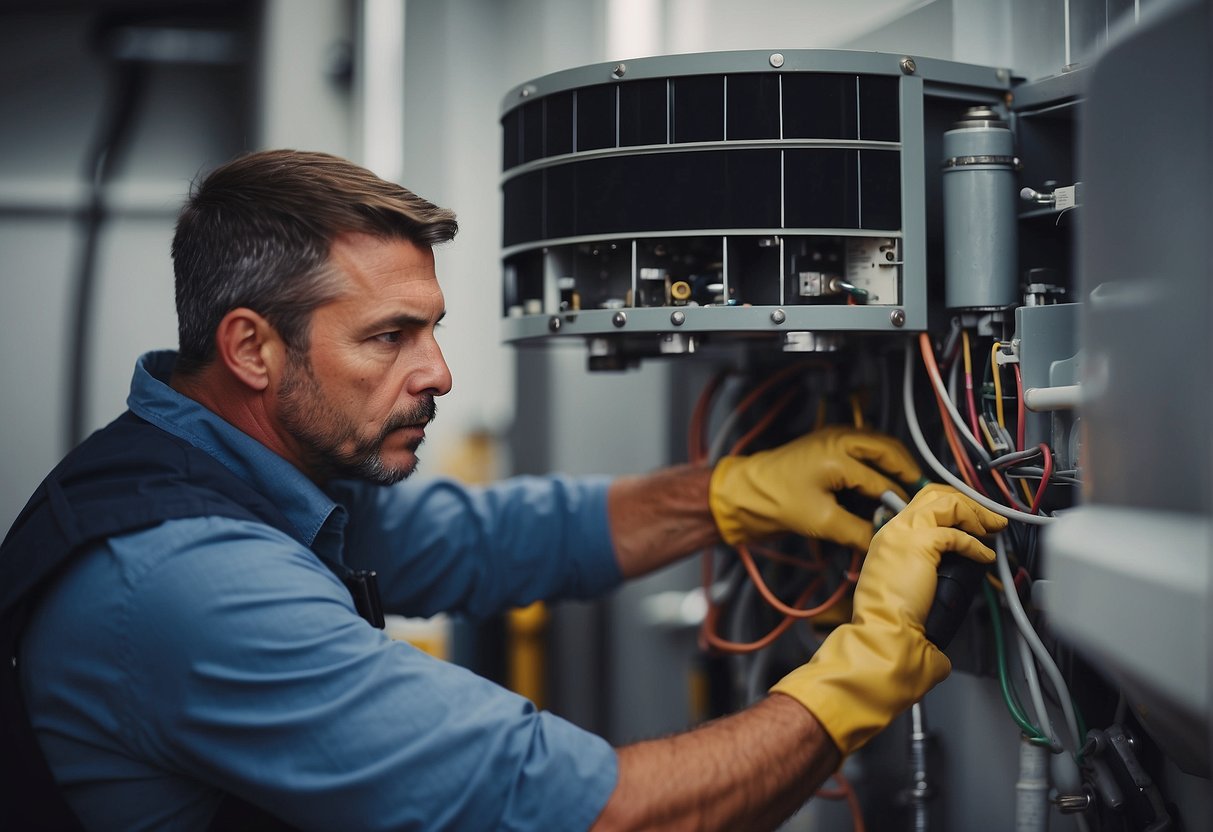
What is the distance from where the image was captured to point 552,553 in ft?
4.52

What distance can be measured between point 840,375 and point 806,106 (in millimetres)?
373

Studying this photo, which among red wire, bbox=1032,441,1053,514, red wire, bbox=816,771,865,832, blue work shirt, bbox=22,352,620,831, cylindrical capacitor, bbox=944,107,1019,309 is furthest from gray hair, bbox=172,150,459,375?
red wire, bbox=816,771,865,832

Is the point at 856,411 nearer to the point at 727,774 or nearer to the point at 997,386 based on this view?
the point at 997,386

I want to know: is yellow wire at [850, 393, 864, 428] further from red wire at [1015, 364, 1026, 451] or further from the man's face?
the man's face

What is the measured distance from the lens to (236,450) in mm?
1062

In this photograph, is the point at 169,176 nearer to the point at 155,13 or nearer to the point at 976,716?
the point at 155,13

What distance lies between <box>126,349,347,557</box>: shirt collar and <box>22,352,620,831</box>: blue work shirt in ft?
0.46

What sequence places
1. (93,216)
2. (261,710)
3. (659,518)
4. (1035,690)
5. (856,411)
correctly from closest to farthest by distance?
1. (261,710)
2. (1035,690)
3. (856,411)
4. (659,518)
5. (93,216)

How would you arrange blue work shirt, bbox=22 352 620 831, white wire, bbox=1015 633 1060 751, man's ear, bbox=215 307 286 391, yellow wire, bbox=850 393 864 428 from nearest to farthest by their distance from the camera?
blue work shirt, bbox=22 352 620 831
white wire, bbox=1015 633 1060 751
man's ear, bbox=215 307 286 391
yellow wire, bbox=850 393 864 428

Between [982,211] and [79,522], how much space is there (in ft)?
2.73

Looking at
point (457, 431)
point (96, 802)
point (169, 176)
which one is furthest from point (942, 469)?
point (169, 176)

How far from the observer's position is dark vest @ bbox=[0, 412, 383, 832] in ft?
2.95

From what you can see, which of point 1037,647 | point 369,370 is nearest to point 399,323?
point 369,370

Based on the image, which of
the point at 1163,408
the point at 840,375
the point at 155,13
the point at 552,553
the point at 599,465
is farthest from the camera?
the point at 155,13
